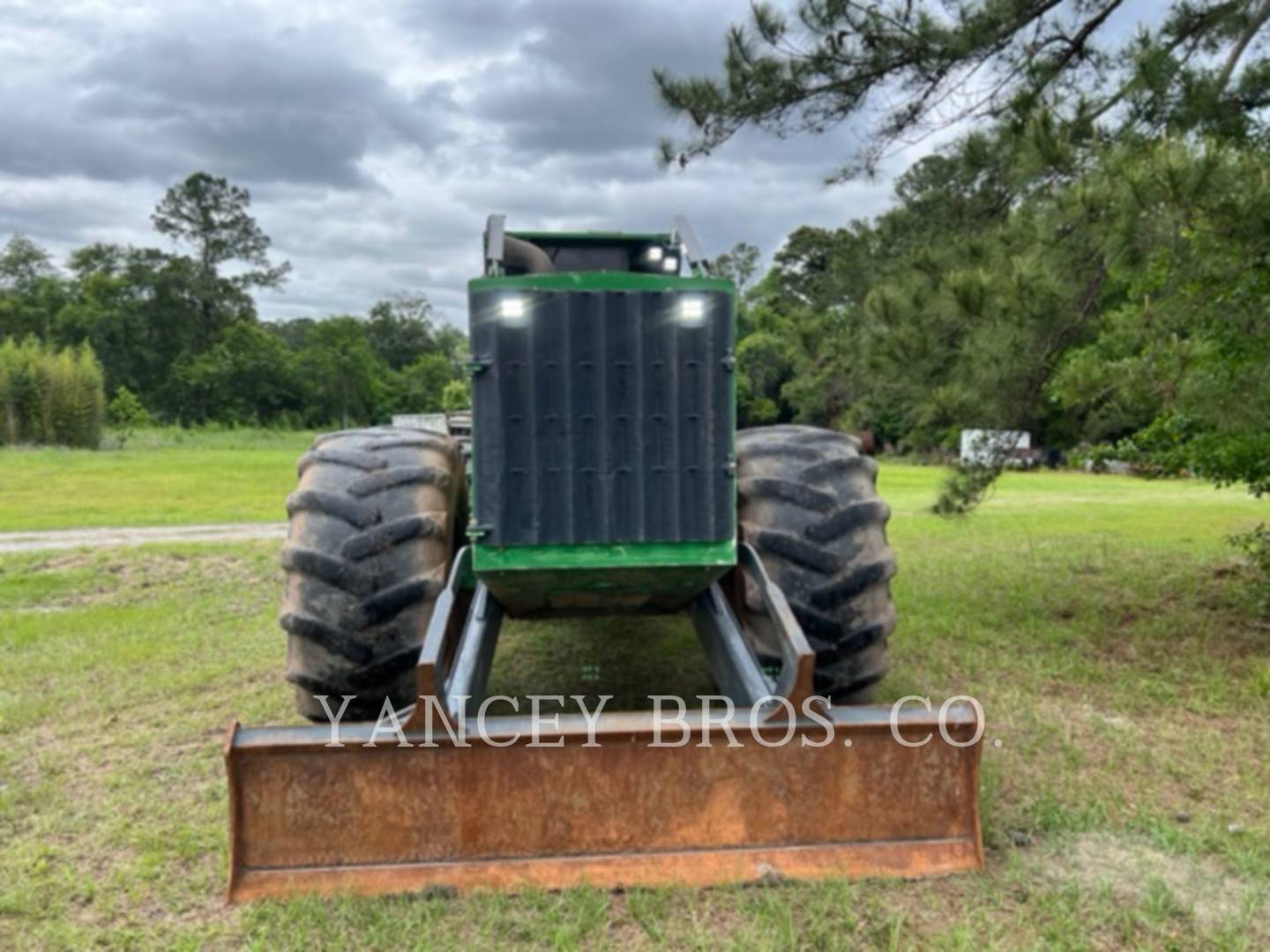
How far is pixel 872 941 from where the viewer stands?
2.55 m

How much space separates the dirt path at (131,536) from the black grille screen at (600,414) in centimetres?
849

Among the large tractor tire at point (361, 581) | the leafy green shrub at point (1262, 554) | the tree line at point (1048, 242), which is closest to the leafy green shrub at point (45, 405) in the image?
the tree line at point (1048, 242)

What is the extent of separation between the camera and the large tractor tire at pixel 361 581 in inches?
136

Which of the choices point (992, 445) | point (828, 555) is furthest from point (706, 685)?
point (992, 445)

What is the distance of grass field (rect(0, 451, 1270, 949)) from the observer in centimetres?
262

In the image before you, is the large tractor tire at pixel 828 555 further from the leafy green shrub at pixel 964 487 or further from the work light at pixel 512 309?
the leafy green shrub at pixel 964 487

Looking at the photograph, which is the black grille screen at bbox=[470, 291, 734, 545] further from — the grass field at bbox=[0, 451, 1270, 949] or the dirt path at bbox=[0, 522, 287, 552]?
the dirt path at bbox=[0, 522, 287, 552]

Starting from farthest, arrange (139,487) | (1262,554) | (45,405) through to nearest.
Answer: (45,405)
(139,487)
(1262,554)

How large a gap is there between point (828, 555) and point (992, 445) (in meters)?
2.83

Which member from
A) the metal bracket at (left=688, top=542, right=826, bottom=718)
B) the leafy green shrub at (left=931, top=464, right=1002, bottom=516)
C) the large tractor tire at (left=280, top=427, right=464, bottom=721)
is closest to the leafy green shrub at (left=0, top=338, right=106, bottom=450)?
the leafy green shrub at (left=931, top=464, right=1002, bottom=516)

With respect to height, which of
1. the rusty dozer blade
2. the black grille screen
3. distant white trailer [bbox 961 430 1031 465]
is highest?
the black grille screen

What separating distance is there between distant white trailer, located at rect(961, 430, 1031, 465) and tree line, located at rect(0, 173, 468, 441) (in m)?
55.4

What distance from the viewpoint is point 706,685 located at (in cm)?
481

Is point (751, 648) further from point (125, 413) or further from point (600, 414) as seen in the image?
point (125, 413)
